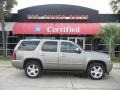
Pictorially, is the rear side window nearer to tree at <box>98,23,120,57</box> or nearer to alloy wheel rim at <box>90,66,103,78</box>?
alloy wheel rim at <box>90,66,103,78</box>

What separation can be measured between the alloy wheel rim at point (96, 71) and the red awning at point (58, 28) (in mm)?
14972

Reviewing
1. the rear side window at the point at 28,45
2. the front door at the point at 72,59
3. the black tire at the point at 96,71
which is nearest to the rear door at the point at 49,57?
the front door at the point at 72,59

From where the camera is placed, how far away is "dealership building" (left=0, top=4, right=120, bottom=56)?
3039cm

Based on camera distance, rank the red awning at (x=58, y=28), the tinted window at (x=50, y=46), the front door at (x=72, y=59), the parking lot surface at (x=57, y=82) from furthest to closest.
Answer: the red awning at (x=58, y=28) → the tinted window at (x=50, y=46) → the front door at (x=72, y=59) → the parking lot surface at (x=57, y=82)

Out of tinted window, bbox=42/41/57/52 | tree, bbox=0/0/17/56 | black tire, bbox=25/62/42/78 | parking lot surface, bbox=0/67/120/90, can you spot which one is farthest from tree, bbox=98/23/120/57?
black tire, bbox=25/62/42/78

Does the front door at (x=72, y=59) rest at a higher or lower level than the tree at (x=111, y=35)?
lower

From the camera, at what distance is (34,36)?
32.6 m

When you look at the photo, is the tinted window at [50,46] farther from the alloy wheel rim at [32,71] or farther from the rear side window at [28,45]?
the alloy wheel rim at [32,71]

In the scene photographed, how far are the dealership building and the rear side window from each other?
15012 millimetres

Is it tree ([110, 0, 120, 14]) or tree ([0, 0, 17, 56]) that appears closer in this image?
tree ([110, 0, 120, 14])

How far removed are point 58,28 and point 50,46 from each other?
15.4 m

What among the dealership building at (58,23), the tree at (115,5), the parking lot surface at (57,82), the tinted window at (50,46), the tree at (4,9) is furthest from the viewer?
the dealership building at (58,23)

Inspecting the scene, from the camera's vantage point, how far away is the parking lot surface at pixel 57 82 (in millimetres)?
12516

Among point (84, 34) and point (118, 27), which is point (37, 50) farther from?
point (84, 34)
